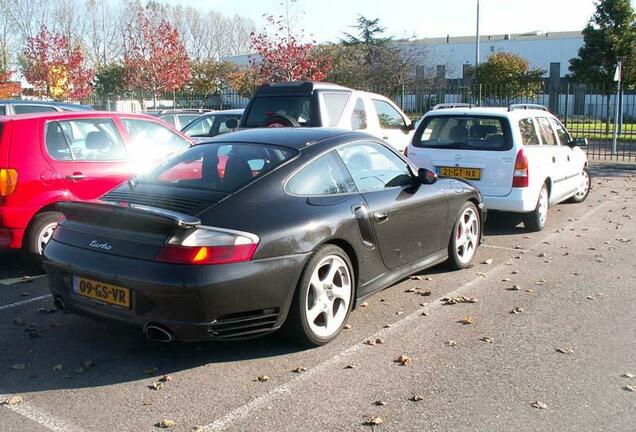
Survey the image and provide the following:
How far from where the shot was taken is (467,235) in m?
6.81

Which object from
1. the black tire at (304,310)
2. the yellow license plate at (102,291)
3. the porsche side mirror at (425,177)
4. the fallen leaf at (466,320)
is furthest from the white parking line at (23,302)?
the fallen leaf at (466,320)

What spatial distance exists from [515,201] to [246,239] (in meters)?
5.35

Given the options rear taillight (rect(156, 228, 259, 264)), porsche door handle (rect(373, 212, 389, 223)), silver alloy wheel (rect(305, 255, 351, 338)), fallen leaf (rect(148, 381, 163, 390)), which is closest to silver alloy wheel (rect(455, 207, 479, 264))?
porsche door handle (rect(373, 212, 389, 223))

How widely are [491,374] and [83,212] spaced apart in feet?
9.81

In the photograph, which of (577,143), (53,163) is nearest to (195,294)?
(53,163)

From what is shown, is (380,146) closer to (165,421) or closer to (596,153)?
(165,421)

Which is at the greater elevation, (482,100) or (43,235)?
(482,100)

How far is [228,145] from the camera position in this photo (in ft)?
16.9

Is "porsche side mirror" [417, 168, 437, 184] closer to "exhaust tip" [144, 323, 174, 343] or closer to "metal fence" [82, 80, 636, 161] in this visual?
"exhaust tip" [144, 323, 174, 343]

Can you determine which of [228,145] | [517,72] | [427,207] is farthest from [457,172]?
[517,72]

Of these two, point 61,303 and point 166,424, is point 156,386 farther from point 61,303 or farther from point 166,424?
point 61,303

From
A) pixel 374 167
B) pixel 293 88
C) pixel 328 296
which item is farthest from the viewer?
pixel 293 88

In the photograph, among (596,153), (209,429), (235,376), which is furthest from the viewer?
(596,153)

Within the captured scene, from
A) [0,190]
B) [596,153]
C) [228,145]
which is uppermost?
[228,145]
